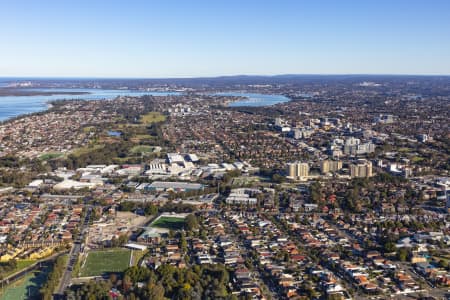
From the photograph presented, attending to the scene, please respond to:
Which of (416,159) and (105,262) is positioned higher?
(105,262)

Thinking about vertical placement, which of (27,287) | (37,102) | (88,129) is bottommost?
(27,287)

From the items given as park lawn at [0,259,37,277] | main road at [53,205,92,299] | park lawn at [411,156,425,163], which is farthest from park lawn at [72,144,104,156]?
park lawn at [411,156,425,163]

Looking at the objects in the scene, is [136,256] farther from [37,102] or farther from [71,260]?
[37,102]

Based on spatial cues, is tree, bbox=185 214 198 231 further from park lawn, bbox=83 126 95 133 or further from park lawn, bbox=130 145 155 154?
park lawn, bbox=83 126 95 133

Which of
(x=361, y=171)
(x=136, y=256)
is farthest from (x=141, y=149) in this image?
(x=136, y=256)

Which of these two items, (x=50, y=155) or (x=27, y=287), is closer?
(x=27, y=287)

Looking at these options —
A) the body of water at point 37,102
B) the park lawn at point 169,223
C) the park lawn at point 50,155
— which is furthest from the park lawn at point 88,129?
the park lawn at point 169,223
